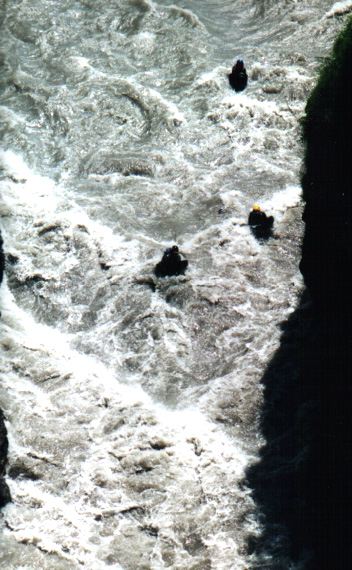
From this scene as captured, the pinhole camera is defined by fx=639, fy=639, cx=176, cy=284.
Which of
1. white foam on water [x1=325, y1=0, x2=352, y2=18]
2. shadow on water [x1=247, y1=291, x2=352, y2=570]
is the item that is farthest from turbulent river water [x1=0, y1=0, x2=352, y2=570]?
shadow on water [x1=247, y1=291, x2=352, y2=570]

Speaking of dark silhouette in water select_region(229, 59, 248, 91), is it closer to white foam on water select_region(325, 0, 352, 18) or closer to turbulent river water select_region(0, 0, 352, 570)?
turbulent river water select_region(0, 0, 352, 570)

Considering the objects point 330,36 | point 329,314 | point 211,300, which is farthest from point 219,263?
point 330,36

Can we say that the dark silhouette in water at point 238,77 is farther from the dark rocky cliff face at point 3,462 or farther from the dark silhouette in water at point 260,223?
the dark rocky cliff face at point 3,462

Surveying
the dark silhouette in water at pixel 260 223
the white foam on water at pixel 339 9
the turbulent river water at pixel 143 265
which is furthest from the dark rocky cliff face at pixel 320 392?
the white foam on water at pixel 339 9

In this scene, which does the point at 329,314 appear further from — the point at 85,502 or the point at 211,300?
the point at 85,502

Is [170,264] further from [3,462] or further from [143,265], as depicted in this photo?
[3,462]

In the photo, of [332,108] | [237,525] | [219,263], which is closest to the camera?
[237,525]
